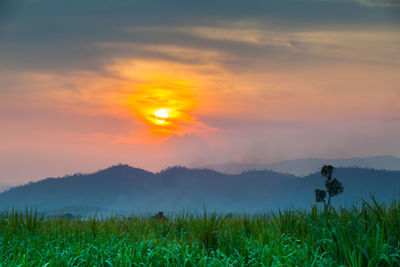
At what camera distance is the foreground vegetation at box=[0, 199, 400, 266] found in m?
7.64

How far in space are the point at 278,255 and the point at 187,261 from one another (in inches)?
71.3

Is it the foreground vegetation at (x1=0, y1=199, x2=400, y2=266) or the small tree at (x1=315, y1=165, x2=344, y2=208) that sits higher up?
the small tree at (x1=315, y1=165, x2=344, y2=208)

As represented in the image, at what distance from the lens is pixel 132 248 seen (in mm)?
8641

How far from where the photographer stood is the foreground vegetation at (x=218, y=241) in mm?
7637

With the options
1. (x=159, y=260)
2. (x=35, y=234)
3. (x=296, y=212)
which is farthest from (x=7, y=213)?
(x=296, y=212)

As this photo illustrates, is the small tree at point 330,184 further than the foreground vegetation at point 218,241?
Yes

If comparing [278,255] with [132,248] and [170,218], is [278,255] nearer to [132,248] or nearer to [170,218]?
[132,248]

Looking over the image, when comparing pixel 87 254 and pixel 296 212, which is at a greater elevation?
pixel 296 212

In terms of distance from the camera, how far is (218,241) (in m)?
8.91

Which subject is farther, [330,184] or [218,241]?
[330,184]

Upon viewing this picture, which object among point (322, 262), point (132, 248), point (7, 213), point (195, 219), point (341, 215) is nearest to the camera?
point (322, 262)

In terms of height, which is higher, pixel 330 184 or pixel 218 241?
pixel 330 184

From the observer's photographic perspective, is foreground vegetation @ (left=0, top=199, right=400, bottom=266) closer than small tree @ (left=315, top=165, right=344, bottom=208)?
Yes

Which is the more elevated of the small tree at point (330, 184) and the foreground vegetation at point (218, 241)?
the small tree at point (330, 184)
